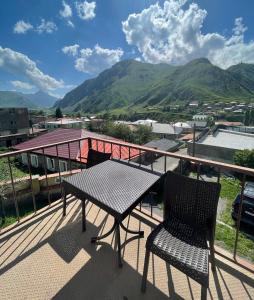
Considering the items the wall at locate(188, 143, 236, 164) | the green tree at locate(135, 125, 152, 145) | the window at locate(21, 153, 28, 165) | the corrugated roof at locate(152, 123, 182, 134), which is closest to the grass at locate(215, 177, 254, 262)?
the wall at locate(188, 143, 236, 164)

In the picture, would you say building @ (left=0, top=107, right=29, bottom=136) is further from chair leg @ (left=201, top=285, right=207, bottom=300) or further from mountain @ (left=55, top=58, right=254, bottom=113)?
mountain @ (left=55, top=58, right=254, bottom=113)

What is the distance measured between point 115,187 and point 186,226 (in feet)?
2.51

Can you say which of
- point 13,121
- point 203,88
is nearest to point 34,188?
point 13,121

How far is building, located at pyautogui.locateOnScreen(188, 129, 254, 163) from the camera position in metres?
19.0

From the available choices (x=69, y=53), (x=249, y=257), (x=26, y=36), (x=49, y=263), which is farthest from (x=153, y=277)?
(x=69, y=53)

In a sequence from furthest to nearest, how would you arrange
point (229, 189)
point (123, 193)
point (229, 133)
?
point (229, 133) < point (229, 189) < point (123, 193)

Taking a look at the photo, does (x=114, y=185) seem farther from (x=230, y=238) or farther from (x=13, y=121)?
(x=13, y=121)

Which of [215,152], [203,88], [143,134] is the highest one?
[203,88]

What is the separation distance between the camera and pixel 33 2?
7.96 m

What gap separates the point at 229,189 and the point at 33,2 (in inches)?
554

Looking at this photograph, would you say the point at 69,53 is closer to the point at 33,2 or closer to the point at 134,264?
the point at 33,2

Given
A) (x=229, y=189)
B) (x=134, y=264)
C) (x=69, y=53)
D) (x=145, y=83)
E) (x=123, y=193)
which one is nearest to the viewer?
(x=123, y=193)

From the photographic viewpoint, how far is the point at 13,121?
110 feet

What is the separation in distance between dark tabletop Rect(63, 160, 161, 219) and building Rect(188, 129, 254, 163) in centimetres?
1933
